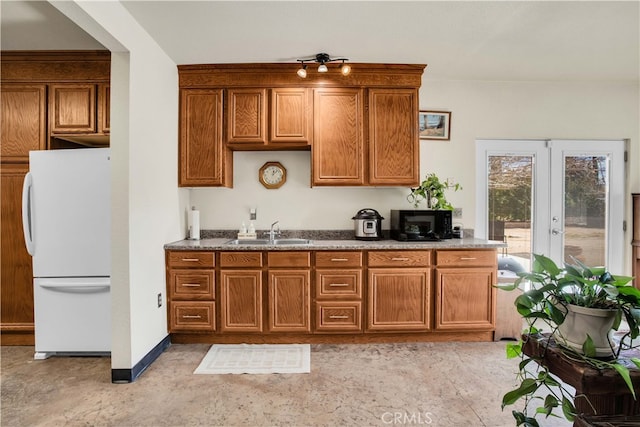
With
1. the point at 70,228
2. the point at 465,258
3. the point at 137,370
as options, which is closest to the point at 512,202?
the point at 465,258

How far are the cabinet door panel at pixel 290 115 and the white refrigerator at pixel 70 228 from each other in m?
1.46

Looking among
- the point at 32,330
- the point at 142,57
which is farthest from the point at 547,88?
the point at 32,330

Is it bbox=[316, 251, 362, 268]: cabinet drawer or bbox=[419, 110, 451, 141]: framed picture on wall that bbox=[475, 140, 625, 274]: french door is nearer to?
bbox=[419, 110, 451, 141]: framed picture on wall

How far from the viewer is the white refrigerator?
243 cm

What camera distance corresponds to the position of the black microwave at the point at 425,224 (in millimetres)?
3029

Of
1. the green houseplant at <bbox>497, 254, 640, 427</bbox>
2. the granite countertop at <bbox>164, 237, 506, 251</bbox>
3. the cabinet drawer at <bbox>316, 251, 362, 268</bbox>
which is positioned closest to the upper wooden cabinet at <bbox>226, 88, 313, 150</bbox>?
the granite countertop at <bbox>164, 237, 506, 251</bbox>

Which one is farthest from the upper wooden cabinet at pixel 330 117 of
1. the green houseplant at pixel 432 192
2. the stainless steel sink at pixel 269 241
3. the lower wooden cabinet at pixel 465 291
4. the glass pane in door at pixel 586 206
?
the glass pane in door at pixel 586 206

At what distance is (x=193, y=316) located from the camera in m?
2.79

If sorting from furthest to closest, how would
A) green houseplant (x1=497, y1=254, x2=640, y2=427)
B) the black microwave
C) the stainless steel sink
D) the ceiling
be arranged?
1. the stainless steel sink
2. the black microwave
3. the ceiling
4. green houseplant (x1=497, y1=254, x2=640, y2=427)

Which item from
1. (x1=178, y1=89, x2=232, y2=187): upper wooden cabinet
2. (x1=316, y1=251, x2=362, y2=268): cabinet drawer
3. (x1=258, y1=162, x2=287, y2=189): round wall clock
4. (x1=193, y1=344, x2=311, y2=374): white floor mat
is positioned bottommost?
(x1=193, y1=344, x2=311, y2=374): white floor mat

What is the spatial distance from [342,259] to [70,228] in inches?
88.1

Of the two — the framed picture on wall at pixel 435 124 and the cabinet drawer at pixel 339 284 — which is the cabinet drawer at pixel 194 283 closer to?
the cabinet drawer at pixel 339 284

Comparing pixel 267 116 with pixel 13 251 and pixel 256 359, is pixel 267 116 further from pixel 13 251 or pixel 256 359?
pixel 13 251

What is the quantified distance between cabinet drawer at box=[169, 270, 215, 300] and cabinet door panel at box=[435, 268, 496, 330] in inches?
82.0
